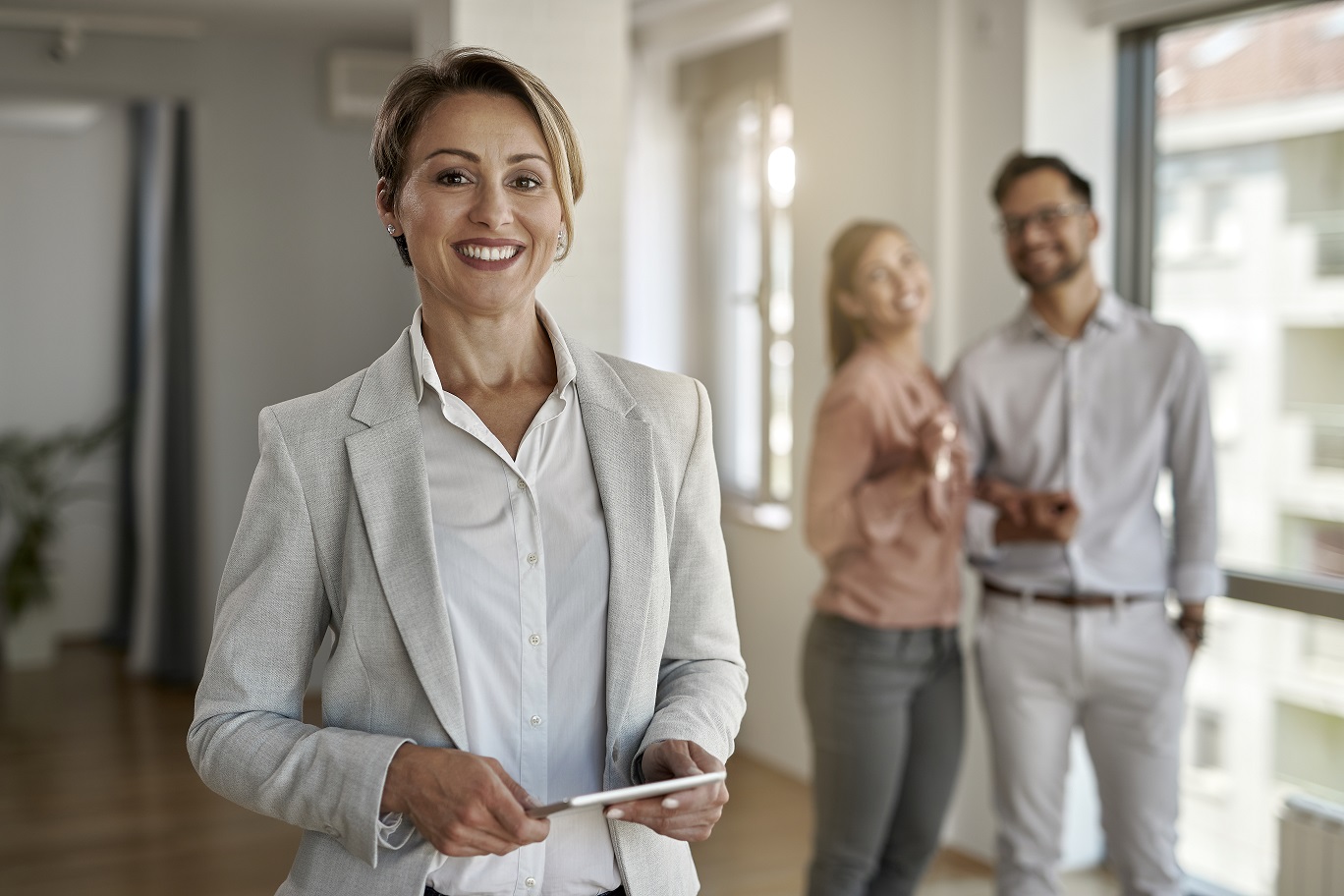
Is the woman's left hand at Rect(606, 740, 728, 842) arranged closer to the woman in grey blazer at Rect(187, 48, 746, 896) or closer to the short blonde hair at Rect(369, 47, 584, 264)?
the woman in grey blazer at Rect(187, 48, 746, 896)

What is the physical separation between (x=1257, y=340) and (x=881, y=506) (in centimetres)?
145

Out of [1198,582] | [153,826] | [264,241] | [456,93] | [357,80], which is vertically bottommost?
[153,826]

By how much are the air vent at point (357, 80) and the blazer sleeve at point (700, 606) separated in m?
4.83

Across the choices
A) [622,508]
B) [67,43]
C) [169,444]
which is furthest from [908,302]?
[169,444]

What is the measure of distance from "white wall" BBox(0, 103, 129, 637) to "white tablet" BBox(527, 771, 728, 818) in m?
6.35

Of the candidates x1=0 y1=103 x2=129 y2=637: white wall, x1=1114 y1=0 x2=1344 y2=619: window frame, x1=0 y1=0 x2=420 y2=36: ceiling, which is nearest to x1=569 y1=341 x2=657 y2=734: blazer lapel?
x1=1114 y1=0 x2=1344 y2=619: window frame

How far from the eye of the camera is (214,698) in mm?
1205

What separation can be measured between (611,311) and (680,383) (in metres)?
1.95

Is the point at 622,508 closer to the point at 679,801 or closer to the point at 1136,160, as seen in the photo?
the point at 679,801

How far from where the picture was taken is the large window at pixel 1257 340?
3.25 metres

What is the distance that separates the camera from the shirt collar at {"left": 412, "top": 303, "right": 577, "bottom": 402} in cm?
128

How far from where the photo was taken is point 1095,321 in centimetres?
279

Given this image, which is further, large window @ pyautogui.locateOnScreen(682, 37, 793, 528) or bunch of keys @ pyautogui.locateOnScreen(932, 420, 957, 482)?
large window @ pyautogui.locateOnScreen(682, 37, 793, 528)

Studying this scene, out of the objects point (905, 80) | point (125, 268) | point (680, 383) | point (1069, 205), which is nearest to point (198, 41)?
point (125, 268)
